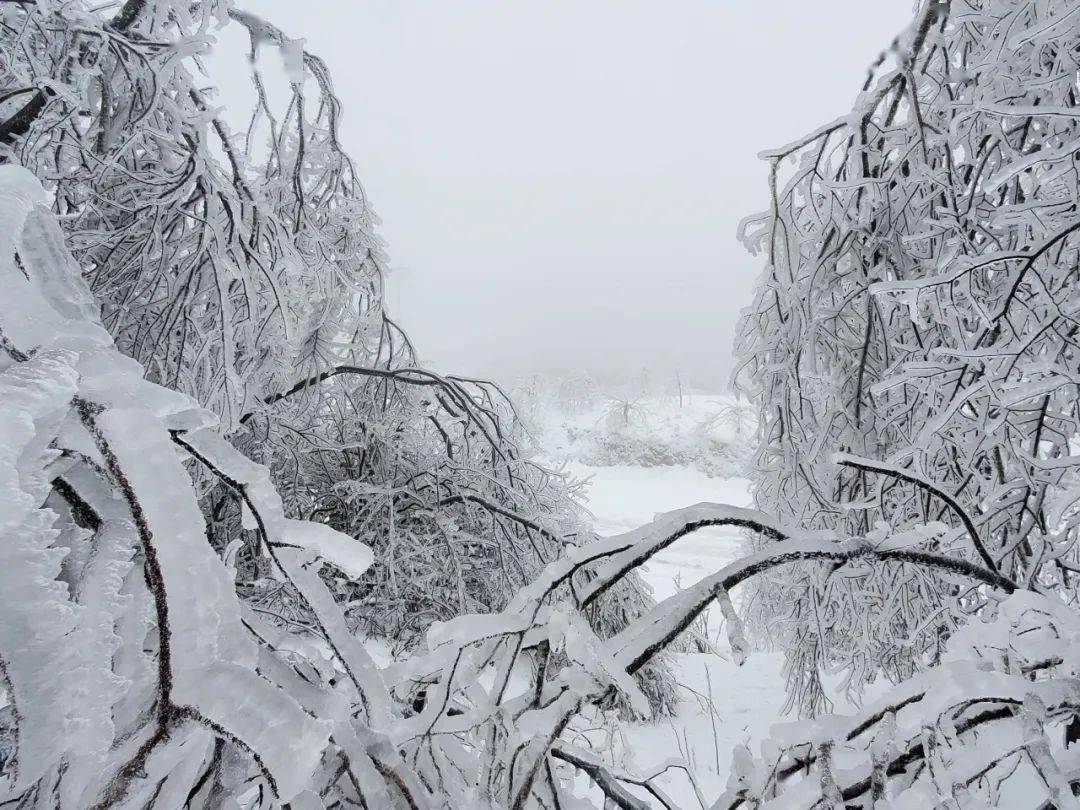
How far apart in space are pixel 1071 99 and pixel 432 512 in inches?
131

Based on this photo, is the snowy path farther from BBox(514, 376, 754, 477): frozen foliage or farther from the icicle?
BBox(514, 376, 754, 477): frozen foliage

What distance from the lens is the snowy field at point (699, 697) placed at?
409 centimetres

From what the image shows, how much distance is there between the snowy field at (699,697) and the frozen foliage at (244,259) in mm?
1432

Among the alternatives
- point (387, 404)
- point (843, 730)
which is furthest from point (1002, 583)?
point (387, 404)

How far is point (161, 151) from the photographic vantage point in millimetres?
2074

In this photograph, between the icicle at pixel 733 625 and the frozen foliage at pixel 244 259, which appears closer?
the icicle at pixel 733 625

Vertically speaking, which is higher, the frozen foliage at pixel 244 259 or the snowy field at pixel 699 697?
the frozen foliage at pixel 244 259

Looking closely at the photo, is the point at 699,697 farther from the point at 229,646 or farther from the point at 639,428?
the point at 639,428

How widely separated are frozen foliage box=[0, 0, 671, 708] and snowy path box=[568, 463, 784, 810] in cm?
161

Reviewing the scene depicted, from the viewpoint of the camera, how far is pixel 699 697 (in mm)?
5805

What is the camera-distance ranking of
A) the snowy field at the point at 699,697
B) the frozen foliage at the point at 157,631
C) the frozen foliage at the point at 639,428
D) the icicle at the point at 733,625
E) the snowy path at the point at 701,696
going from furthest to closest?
1. the frozen foliage at the point at 639,428
2. the snowy path at the point at 701,696
3. the snowy field at the point at 699,697
4. the icicle at the point at 733,625
5. the frozen foliage at the point at 157,631

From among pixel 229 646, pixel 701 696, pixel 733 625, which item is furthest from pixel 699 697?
pixel 229 646

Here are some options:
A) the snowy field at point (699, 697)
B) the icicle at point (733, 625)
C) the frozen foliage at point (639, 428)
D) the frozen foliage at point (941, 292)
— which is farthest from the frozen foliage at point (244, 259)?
the frozen foliage at point (639, 428)

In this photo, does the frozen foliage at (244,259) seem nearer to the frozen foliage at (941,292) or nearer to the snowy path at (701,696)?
the frozen foliage at (941,292)
